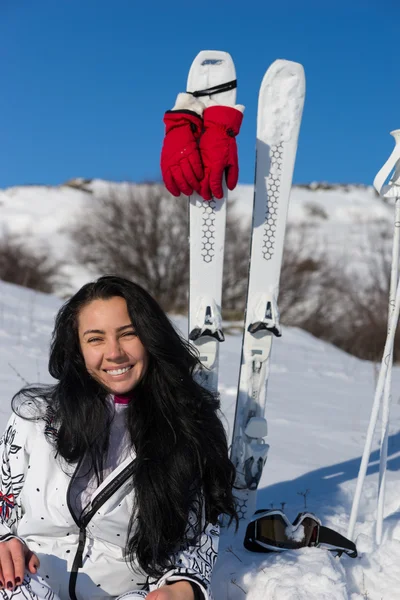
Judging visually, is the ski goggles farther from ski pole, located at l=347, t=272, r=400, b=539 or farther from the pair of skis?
the pair of skis

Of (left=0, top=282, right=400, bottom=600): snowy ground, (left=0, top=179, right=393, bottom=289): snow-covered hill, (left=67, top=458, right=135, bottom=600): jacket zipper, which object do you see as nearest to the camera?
(left=67, top=458, right=135, bottom=600): jacket zipper

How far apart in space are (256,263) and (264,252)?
54 mm

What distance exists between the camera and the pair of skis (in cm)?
260

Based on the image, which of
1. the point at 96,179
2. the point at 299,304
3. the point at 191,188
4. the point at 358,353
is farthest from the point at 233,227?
the point at 191,188

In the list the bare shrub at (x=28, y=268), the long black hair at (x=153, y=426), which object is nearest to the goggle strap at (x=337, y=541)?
the long black hair at (x=153, y=426)

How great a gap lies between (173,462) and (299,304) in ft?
50.3

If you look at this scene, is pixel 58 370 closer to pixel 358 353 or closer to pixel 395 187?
pixel 395 187

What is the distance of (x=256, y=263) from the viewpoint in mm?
2664

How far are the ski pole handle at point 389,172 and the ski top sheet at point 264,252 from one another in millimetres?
409

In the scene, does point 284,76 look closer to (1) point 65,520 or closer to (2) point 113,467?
(2) point 113,467

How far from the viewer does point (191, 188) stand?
8.18 ft

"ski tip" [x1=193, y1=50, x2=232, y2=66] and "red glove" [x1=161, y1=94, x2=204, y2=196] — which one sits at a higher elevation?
"ski tip" [x1=193, y1=50, x2=232, y2=66]

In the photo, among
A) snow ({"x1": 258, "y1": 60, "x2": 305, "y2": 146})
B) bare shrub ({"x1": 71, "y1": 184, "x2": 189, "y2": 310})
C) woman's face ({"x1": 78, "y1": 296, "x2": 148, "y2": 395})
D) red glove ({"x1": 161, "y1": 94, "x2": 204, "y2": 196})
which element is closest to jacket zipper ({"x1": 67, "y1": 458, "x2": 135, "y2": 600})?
woman's face ({"x1": 78, "y1": 296, "x2": 148, "y2": 395})

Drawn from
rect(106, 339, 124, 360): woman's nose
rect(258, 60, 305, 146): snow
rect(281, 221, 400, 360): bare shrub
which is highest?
rect(258, 60, 305, 146): snow
